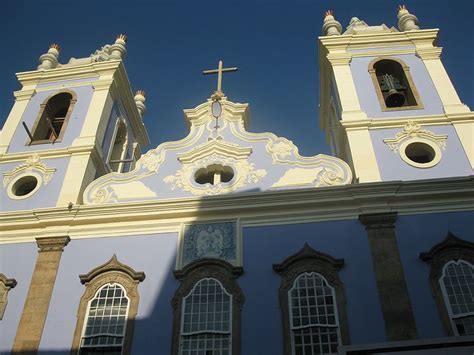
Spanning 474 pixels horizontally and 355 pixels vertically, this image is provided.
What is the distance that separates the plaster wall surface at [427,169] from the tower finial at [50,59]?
10974mm

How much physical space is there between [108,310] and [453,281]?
269 inches

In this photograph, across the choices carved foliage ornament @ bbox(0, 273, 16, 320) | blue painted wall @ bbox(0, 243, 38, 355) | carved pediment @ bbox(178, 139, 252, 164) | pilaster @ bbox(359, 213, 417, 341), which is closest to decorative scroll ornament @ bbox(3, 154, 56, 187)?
blue painted wall @ bbox(0, 243, 38, 355)

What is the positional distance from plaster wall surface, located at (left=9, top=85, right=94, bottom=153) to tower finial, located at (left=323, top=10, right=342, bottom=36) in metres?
7.67

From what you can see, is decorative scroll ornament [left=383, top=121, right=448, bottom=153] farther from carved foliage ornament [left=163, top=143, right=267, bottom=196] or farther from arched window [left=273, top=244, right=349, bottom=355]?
arched window [left=273, top=244, right=349, bottom=355]

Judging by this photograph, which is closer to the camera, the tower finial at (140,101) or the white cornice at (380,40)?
the white cornice at (380,40)

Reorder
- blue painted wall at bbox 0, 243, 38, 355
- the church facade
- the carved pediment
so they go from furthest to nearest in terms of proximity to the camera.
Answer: the carved pediment
blue painted wall at bbox 0, 243, 38, 355
the church facade

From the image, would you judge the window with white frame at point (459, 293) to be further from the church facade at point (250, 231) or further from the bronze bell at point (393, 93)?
the bronze bell at point (393, 93)

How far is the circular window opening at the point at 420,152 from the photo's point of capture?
13750 millimetres

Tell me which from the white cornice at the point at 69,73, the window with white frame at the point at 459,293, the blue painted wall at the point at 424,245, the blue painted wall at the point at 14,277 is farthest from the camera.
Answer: the white cornice at the point at 69,73

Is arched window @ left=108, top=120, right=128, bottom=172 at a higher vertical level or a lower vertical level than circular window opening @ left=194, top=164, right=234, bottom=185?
higher

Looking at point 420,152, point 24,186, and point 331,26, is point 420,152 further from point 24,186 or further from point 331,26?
point 24,186

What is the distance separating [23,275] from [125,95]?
7.65 m

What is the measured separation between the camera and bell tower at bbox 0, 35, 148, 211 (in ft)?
46.8

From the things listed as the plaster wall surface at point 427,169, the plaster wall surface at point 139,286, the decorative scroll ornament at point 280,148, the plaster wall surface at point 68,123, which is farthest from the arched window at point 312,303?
the plaster wall surface at point 68,123
